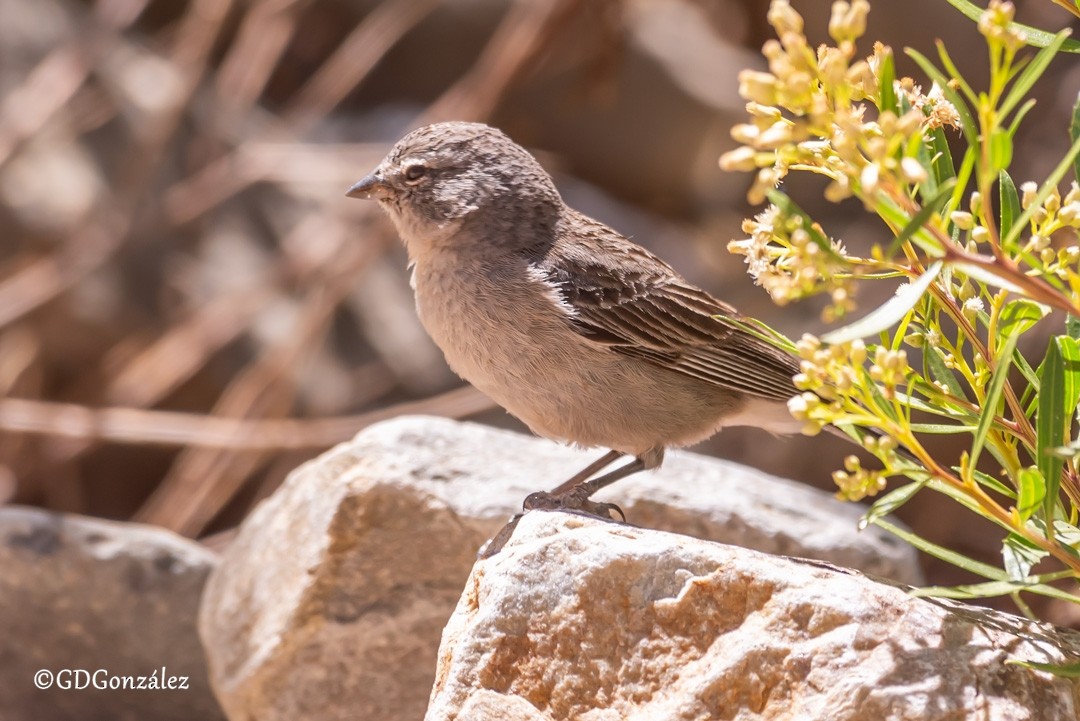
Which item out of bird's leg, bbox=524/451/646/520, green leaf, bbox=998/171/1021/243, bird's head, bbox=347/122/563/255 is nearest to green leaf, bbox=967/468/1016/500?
green leaf, bbox=998/171/1021/243

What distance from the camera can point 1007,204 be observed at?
2328 millimetres

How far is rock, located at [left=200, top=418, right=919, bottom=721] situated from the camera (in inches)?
136

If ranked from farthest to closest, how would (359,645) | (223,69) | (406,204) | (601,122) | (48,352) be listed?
(601,122) < (223,69) < (48,352) < (406,204) < (359,645)

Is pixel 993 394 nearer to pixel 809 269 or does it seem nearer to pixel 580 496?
pixel 809 269

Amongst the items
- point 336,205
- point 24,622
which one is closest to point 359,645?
point 24,622

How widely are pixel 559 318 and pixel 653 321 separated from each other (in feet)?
1.24

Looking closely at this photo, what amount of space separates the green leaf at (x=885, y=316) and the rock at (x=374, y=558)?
74.2 inches

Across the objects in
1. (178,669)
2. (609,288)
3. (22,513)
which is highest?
(609,288)

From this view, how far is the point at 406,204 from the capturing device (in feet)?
12.4

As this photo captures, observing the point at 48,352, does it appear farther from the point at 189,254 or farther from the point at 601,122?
the point at 601,122

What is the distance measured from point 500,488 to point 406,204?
0.98 m

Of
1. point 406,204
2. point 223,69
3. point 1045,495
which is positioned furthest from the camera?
point 223,69

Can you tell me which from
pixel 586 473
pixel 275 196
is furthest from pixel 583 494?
pixel 275 196

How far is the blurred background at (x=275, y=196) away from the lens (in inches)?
266
